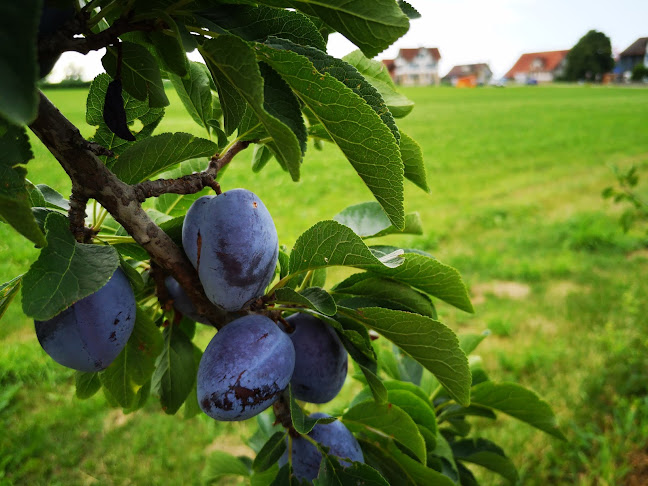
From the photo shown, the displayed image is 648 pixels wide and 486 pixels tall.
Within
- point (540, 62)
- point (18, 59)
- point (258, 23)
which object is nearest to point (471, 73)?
point (540, 62)

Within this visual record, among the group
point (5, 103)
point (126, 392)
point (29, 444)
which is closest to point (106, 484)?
point (29, 444)

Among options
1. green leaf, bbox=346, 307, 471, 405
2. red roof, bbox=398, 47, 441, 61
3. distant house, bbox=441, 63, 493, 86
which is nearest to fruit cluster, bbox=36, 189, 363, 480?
green leaf, bbox=346, 307, 471, 405

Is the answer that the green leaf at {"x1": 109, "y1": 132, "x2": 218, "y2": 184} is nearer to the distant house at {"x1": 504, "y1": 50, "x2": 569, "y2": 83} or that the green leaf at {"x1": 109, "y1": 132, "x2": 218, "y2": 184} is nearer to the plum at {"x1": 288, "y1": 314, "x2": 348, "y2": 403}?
the plum at {"x1": 288, "y1": 314, "x2": 348, "y2": 403}

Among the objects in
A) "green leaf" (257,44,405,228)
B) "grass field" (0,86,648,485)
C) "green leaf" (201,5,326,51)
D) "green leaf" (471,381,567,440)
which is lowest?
"grass field" (0,86,648,485)

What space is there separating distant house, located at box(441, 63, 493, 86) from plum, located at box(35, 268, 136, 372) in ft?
211

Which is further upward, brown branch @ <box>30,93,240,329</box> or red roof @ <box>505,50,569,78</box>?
red roof @ <box>505,50,569,78</box>

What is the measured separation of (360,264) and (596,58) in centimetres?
5434

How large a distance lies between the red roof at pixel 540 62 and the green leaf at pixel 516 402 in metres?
64.0

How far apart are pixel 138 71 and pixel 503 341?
3.53 meters

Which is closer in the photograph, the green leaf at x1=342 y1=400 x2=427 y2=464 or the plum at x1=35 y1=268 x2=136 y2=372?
the plum at x1=35 y1=268 x2=136 y2=372

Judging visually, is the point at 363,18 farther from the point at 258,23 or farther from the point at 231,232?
the point at 231,232

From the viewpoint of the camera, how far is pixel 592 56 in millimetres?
46281

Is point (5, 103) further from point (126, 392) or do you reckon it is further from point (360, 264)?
point (126, 392)

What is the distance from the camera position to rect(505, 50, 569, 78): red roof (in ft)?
188
